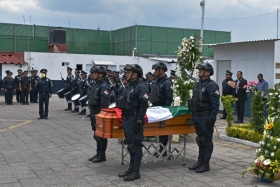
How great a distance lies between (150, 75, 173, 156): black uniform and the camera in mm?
9320

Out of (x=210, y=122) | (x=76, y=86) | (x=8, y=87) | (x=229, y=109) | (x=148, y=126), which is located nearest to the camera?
(x=210, y=122)

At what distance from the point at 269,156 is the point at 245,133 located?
421 centimetres

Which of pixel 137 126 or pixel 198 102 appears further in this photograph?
pixel 198 102

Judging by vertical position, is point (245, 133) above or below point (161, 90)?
below

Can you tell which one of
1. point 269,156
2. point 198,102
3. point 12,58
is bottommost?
point 269,156

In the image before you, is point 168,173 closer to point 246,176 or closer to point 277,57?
point 246,176

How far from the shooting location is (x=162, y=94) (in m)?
9.52

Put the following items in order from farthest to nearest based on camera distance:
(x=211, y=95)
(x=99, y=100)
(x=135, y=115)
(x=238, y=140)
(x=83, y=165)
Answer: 1. (x=238, y=140)
2. (x=99, y=100)
3. (x=83, y=165)
4. (x=211, y=95)
5. (x=135, y=115)

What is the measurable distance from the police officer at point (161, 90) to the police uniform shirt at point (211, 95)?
1337 millimetres

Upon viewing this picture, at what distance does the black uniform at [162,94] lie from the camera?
9.32 metres

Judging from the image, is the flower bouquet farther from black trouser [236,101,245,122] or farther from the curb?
black trouser [236,101,245,122]

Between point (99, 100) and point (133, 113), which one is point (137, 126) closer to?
point (133, 113)

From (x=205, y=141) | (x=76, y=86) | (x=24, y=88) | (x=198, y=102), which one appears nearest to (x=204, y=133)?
(x=205, y=141)

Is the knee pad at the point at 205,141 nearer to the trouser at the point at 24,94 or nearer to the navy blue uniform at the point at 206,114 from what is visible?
the navy blue uniform at the point at 206,114
